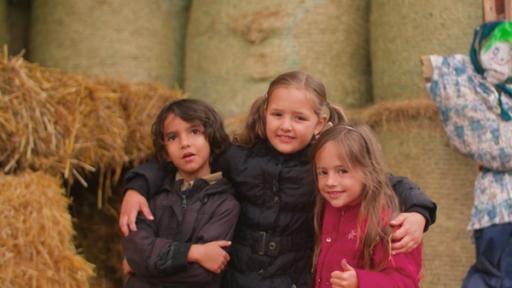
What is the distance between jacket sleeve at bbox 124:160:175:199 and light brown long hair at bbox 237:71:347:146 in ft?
0.84

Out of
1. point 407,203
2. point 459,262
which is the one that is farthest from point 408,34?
point 407,203

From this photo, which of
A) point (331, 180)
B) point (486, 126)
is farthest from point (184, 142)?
point (486, 126)

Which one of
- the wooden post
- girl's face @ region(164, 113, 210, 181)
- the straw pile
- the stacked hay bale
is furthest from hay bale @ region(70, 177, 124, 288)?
the wooden post

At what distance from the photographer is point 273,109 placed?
6.74 ft

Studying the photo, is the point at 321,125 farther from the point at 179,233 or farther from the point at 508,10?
the point at 508,10

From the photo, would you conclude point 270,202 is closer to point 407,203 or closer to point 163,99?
point 407,203

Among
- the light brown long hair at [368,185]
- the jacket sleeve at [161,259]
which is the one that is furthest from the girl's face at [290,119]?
the jacket sleeve at [161,259]

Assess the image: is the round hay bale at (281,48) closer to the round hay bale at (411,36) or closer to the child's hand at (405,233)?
the round hay bale at (411,36)

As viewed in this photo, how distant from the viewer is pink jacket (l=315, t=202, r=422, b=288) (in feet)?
5.72

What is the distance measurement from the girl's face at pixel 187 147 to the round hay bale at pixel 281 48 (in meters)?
0.88

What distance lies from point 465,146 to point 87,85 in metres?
1.34

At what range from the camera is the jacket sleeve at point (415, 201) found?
1.92 m

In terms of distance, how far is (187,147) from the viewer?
2.14m

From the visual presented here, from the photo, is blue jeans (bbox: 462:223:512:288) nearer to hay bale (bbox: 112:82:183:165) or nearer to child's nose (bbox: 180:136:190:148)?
child's nose (bbox: 180:136:190:148)
